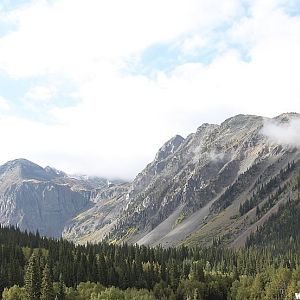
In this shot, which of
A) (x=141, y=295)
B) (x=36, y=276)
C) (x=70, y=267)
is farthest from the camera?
(x=70, y=267)

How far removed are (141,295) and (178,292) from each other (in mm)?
35333

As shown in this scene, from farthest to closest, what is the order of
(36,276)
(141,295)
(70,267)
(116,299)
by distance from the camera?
(70,267), (141,295), (116,299), (36,276)

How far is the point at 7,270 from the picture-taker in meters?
185

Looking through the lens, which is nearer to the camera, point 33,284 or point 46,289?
point 46,289

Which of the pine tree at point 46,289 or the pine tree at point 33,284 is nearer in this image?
the pine tree at point 46,289

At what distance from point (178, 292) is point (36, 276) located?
70.7 metres

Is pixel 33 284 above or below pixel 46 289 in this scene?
above

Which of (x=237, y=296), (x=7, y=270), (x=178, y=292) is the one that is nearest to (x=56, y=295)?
(x=7, y=270)

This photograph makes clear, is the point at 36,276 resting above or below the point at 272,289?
above

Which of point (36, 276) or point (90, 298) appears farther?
point (90, 298)

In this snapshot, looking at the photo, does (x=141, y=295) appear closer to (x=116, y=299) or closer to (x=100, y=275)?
(x=116, y=299)

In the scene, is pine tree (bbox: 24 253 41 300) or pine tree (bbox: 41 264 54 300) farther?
pine tree (bbox: 24 253 41 300)

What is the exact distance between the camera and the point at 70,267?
650 ft

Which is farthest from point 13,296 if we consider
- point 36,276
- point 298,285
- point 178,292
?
point 298,285
